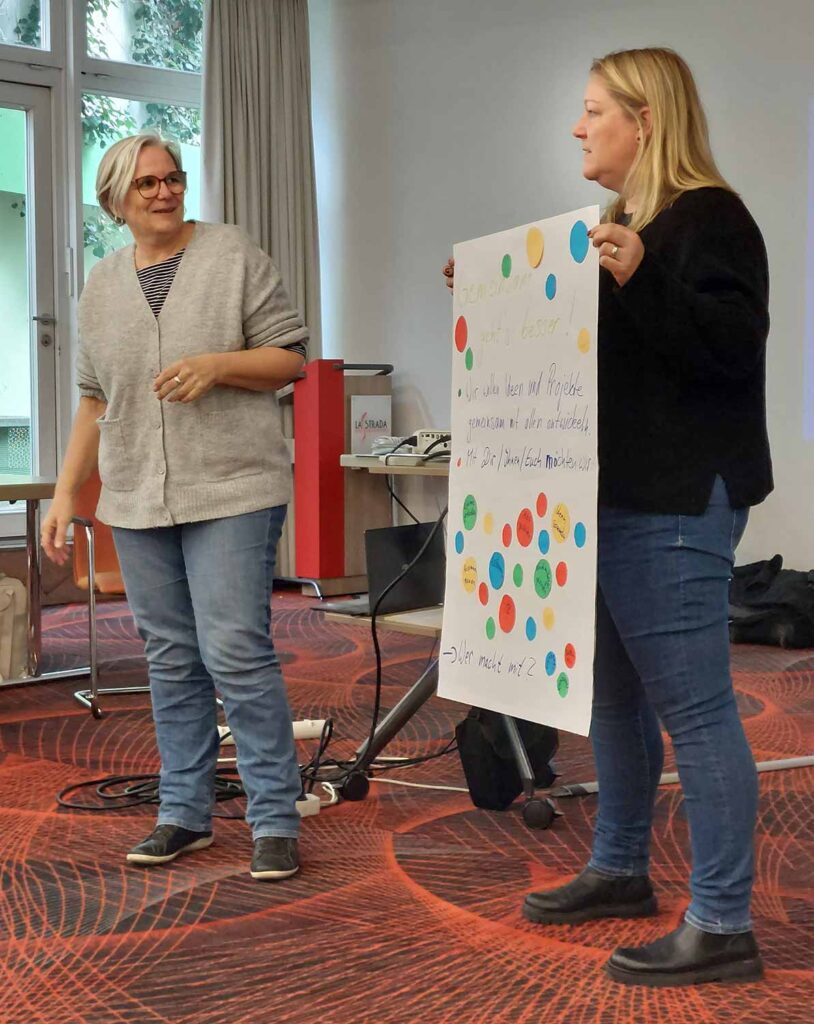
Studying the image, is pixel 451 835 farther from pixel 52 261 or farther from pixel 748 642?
pixel 52 261

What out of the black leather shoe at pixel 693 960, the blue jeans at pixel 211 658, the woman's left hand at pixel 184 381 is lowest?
the black leather shoe at pixel 693 960

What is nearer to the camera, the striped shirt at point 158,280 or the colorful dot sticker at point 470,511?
the colorful dot sticker at point 470,511

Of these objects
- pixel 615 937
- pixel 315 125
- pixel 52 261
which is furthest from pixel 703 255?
pixel 315 125

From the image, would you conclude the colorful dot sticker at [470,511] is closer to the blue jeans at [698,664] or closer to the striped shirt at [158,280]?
the blue jeans at [698,664]

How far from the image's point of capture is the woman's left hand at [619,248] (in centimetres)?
159

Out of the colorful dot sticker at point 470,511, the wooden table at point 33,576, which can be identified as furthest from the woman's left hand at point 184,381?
the wooden table at point 33,576

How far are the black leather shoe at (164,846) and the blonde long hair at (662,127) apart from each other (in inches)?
56.0

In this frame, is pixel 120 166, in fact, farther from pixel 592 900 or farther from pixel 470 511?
pixel 592 900

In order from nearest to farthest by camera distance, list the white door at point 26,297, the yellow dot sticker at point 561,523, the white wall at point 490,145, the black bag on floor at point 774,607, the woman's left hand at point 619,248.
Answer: the woman's left hand at point 619,248 → the yellow dot sticker at point 561,523 → the black bag on floor at point 774,607 → the white wall at point 490,145 → the white door at point 26,297

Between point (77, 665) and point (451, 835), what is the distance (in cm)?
230

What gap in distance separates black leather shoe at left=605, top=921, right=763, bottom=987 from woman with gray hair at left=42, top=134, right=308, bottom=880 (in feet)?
2.39

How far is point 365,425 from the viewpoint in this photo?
625 centimetres

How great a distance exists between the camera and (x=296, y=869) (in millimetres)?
2309

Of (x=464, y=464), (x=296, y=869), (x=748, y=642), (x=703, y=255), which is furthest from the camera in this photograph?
(x=748, y=642)
